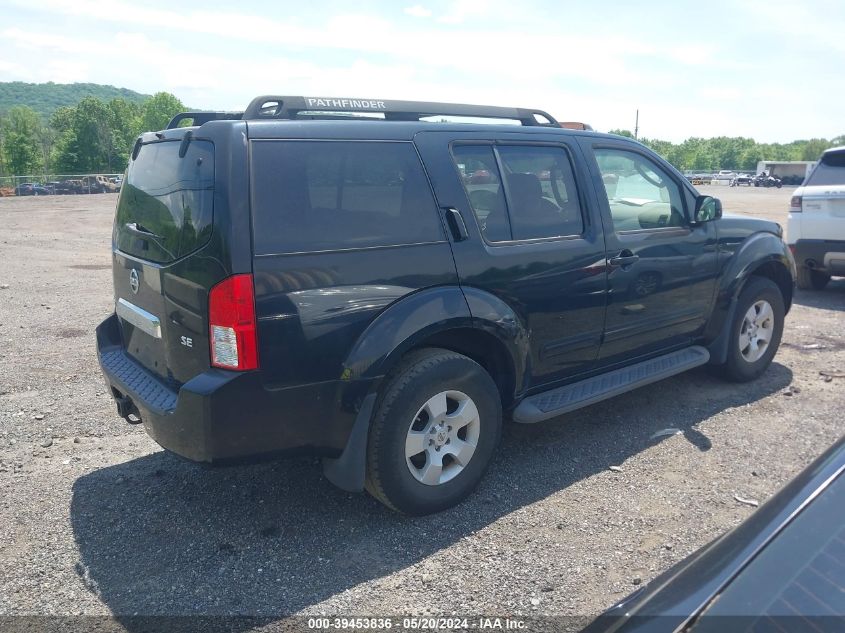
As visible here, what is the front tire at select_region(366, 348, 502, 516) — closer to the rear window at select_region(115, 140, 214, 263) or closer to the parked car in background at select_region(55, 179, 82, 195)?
the rear window at select_region(115, 140, 214, 263)

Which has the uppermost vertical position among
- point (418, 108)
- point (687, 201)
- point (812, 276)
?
point (418, 108)

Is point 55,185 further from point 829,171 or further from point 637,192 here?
point 637,192

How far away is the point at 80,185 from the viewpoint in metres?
45.8

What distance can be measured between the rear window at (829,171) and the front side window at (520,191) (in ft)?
20.1

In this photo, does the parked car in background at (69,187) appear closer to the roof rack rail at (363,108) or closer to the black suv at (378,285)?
the black suv at (378,285)

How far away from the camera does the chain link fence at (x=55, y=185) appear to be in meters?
44.2

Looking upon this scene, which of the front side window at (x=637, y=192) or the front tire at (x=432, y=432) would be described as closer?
the front tire at (x=432, y=432)

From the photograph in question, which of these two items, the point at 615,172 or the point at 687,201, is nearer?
the point at 615,172

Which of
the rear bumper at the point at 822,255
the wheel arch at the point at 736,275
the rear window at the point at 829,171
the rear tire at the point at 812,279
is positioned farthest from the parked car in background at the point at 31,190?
the wheel arch at the point at 736,275

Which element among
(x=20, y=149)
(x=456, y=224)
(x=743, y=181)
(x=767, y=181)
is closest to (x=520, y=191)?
(x=456, y=224)

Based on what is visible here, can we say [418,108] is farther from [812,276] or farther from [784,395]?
[812,276]

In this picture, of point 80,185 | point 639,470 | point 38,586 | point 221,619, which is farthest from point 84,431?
point 80,185

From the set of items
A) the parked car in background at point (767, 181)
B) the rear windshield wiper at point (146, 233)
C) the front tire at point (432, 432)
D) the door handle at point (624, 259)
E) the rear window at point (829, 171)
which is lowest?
the front tire at point (432, 432)

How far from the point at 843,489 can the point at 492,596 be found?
5.43 ft
